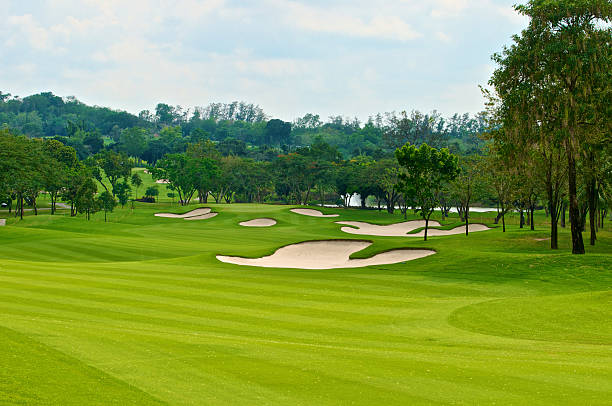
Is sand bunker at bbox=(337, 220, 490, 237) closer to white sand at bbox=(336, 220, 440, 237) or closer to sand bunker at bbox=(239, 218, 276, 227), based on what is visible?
white sand at bbox=(336, 220, 440, 237)

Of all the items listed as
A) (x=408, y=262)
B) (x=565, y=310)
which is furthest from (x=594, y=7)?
(x=565, y=310)

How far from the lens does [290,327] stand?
15.0m

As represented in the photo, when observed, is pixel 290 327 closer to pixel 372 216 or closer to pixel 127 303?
pixel 127 303

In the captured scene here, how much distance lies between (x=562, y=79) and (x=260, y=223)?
49.6 meters

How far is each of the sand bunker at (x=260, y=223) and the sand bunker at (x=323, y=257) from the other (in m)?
34.4

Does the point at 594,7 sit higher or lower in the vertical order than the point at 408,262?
higher

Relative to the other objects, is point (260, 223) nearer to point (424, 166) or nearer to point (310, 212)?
point (310, 212)

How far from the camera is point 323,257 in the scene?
1388 inches

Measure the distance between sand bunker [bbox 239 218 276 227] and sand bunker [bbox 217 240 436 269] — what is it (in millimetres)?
34378

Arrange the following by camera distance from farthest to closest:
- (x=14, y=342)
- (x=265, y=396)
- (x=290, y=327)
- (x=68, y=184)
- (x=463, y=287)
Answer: (x=68, y=184)
(x=463, y=287)
(x=290, y=327)
(x=14, y=342)
(x=265, y=396)

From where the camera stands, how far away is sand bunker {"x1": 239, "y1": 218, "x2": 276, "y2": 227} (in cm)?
7218

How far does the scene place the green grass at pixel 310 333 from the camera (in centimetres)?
859

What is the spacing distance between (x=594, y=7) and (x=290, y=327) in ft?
79.8

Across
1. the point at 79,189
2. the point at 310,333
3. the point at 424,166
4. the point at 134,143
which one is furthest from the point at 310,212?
the point at 134,143
